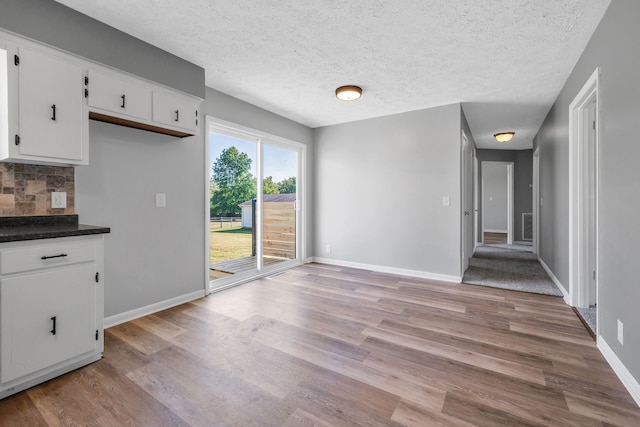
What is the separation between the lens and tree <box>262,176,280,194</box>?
14.5ft

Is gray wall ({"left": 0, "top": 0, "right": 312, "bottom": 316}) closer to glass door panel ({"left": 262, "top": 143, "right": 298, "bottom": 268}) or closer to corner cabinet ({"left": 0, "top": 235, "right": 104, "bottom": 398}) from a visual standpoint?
corner cabinet ({"left": 0, "top": 235, "right": 104, "bottom": 398})

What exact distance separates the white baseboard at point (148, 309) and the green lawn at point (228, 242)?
1.61 feet

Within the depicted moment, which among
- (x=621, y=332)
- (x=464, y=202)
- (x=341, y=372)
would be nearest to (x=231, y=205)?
(x=341, y=372)

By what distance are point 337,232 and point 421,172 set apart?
66.3 inches

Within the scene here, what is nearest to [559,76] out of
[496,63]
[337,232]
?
[496,63]

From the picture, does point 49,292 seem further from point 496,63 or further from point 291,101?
point 496,63

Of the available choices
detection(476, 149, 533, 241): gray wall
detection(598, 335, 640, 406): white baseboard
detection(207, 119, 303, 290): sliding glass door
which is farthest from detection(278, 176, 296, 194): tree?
detection(476, 149, 533, 241): gray wall

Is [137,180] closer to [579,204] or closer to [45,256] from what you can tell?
[45,256]

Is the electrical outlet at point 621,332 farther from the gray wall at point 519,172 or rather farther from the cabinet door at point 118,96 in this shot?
the gray wall at point 519,172

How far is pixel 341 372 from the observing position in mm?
1928

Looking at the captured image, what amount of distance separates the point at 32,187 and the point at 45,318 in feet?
3.27

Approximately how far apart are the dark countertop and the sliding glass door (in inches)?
55.3

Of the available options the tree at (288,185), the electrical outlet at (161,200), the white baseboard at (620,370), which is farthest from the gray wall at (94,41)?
the white baseboard at (620,370)

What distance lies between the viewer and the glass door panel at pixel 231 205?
12.0 feet
